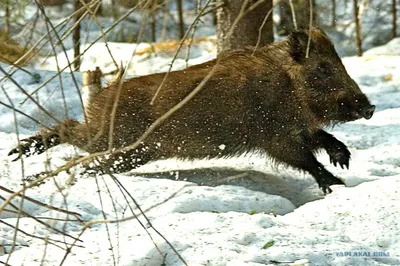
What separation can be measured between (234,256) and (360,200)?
56.5 inches

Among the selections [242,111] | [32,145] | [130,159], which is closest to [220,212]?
[242,111]

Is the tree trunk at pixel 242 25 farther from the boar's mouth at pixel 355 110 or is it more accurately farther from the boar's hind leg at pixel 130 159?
the boar's hind leg at pixel 130 159

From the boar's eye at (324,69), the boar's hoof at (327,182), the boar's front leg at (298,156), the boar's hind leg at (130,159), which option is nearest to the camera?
the boar's hoof at (327,182)

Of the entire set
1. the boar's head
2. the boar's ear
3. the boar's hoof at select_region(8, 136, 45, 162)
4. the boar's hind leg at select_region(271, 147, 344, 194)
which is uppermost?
the boar's ear

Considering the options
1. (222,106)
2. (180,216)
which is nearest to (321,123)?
(222,106)

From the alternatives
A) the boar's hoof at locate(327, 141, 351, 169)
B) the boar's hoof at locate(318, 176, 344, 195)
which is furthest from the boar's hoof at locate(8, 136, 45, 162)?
the boar's hoof at locate(327, 141, 351, 169)

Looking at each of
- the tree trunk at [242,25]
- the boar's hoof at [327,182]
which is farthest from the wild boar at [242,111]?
the tree trunk at [242,25]

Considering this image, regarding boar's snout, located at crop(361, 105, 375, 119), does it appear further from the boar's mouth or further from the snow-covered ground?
the snow-covered ground

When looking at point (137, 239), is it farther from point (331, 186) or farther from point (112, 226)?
point (331, 186)

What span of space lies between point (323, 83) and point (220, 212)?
6.25 ft

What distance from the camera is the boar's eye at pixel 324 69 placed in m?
7.01

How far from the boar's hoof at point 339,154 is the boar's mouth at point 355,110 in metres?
0.27

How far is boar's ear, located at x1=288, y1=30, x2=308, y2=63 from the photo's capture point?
6.95 metres

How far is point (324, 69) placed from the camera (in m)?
7.02
